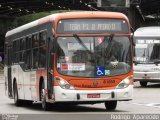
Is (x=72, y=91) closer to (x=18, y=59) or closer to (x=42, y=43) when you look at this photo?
(x=42, y=43)

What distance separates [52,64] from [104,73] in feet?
4.64

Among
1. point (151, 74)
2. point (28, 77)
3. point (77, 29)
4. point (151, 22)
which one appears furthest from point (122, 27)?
point (151, 22)

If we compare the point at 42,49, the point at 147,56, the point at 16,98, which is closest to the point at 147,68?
the point at 147,56

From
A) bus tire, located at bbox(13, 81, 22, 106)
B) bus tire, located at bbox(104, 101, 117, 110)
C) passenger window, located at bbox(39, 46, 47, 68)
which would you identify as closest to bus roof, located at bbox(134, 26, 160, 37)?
bus tire, located at bbox(13, 81, 22, 106)

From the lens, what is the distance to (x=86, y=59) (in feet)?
60.7

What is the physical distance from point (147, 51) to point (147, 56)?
0.30 metres

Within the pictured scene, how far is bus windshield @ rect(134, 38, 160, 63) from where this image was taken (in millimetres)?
35250

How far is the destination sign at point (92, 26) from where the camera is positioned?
61.3 ft

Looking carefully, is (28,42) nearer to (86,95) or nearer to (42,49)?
(42,49)

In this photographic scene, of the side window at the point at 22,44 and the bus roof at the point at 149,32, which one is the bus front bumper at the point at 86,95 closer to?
the side window at the point at 22,44

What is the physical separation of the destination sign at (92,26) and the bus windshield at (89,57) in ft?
0.69

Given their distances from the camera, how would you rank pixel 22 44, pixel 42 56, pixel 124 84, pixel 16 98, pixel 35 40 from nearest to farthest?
pixel 124 84
pixel 42 56
pixel 35 40
pixel 22 44
pixel 16 98

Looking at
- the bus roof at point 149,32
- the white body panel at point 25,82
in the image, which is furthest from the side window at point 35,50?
the bus roof at point 149,32

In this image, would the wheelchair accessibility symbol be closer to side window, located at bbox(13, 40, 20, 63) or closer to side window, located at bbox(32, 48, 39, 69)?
side window, located at bbox(32, 48, 39, 69)
